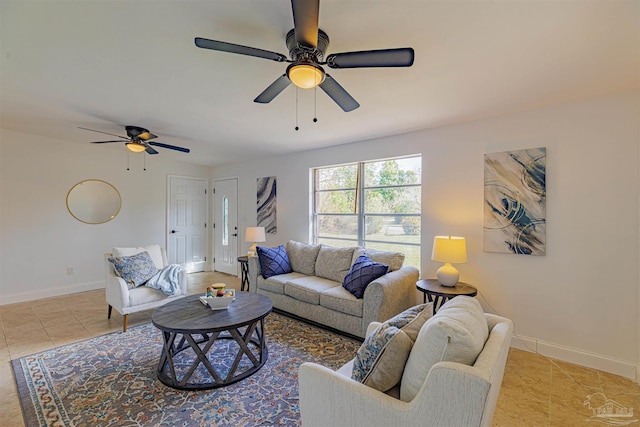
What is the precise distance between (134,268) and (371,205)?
3140mm

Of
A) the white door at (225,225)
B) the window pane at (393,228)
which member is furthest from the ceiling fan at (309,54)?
the white door at (225,225)

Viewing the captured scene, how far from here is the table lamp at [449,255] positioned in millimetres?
2822

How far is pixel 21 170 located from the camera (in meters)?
4.29

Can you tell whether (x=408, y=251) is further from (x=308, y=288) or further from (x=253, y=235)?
(x=253, y=235)

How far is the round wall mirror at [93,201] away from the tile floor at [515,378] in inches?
64.3

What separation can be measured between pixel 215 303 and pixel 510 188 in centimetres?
306

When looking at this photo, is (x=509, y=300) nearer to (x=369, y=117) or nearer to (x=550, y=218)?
(x=550, y=218)

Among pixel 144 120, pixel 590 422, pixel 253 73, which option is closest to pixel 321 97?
pixel 253 73

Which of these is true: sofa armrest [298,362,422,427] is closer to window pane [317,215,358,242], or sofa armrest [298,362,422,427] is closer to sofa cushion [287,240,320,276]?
sofa cushion [287,240,320,276]

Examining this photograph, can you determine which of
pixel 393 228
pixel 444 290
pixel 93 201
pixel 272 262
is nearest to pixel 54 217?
pixel 93 201

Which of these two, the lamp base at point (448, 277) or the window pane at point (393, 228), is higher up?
the window pane at point (393, 228)

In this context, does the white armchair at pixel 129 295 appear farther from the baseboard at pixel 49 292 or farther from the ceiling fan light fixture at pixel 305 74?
the ceiling fan light fixture at pixel 305 74

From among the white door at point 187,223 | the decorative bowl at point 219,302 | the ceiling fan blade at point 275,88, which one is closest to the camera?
the ceiling fan blade at point 275,88

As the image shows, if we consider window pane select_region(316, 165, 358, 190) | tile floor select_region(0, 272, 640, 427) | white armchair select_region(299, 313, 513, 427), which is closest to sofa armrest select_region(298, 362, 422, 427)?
white armchair select_region(299, 313, 513, 427)
